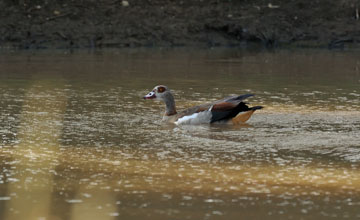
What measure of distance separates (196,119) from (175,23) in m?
23.6

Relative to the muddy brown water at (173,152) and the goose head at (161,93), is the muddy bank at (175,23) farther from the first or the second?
the goose head at (161,93)

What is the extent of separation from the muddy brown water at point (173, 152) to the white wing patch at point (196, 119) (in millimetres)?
138

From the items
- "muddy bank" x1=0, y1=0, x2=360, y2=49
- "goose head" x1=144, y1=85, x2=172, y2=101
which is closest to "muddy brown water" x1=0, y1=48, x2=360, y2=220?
"goose head" x1=144, y1=85, x2=172, y2=101

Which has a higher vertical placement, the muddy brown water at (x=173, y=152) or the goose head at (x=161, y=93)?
the goose head at (x=161, y=93)

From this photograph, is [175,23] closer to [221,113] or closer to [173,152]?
[221,113]

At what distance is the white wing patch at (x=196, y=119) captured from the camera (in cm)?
1116

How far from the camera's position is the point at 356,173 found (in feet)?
25.6

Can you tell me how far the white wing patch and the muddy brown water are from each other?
0.14 metres

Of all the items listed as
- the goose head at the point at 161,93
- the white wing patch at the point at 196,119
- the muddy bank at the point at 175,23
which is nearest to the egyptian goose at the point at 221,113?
the white wing patch at the point at 196,119

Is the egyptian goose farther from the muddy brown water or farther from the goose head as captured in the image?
the goose head

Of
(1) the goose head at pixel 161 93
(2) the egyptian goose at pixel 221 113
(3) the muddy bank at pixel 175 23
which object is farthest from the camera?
(3) the muddy bank at pixel 175 23

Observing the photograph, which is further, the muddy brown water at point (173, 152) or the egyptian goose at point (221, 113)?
the egyptian goose at point (221, 113)

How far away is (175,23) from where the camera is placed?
34500 mm

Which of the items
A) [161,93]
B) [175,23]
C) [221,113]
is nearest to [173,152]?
[221,113]
